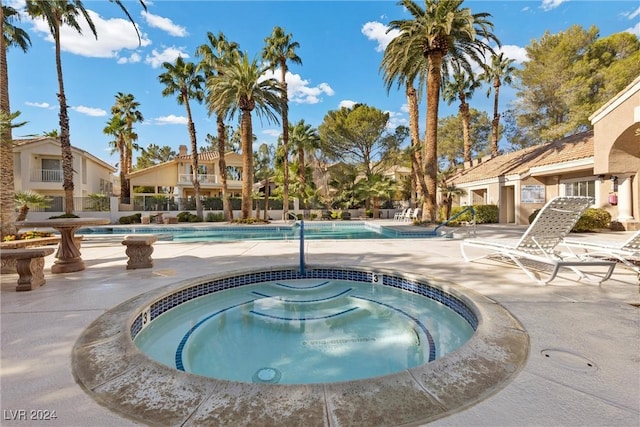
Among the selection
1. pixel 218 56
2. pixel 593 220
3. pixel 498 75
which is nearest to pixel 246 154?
pixel 218 56

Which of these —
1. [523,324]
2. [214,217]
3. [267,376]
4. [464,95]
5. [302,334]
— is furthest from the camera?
[464,95]

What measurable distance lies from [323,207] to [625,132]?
21496mm

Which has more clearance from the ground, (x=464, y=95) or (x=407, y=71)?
(x=464, y=95)

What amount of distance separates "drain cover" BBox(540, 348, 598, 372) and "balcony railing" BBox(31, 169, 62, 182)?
3318cm

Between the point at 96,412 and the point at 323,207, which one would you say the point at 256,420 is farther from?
the point at 323,207

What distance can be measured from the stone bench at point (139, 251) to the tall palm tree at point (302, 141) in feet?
70.6

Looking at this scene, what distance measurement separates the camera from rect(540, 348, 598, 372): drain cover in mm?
2168

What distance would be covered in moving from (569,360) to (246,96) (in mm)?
19478

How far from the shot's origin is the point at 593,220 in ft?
40.8

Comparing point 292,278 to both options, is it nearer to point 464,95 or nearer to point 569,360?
point 569,360

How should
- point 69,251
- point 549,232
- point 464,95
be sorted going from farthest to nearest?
point 464,95 → point 69,251 → point 549,232

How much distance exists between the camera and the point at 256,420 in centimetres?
162

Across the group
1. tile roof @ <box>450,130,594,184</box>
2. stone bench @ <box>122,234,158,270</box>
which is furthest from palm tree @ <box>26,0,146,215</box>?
tile roof @ <box>450,130,594,184</box>

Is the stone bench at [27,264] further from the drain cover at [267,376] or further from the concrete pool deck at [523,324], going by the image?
the drain cover at [267,376]
